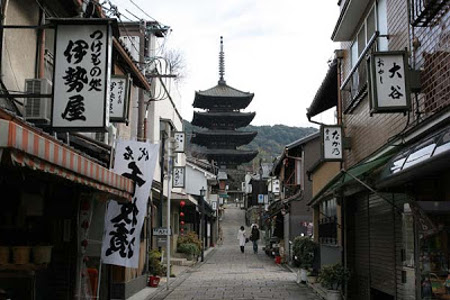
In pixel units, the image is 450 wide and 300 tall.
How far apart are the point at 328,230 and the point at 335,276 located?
214 inches

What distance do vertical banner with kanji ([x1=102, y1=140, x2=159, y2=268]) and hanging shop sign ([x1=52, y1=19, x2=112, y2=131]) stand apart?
3.90 metres

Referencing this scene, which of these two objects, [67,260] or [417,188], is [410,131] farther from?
[67,260]

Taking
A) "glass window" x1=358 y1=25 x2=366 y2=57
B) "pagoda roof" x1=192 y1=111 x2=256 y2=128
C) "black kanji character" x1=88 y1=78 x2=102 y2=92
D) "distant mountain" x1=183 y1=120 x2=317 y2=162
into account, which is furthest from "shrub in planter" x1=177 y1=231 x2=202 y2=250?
"distant mountain" x1=183 y1=120 x2=317 y2=162

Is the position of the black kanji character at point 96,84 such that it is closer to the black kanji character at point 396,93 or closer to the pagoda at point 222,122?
the black kanji character at point 396,93

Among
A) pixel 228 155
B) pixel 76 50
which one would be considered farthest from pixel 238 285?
pixel 228 155

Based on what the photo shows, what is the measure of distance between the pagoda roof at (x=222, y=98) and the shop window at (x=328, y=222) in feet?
174

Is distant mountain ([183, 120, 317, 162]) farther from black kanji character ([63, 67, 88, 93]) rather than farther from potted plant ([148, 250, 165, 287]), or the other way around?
black kanji character ([63, 67, 88, 93])

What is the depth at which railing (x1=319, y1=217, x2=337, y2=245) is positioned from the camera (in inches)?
739

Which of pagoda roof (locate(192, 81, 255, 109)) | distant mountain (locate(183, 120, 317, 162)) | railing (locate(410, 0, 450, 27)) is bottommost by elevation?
railing (locate(410, 0, 450, 27))

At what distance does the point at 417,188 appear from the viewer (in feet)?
29.0

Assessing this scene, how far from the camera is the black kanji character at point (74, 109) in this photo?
7.62 meters

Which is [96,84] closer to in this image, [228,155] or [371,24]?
[371,24]

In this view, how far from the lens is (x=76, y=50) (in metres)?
7.83

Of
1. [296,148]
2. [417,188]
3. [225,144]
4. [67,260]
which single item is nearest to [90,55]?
[67,260]
